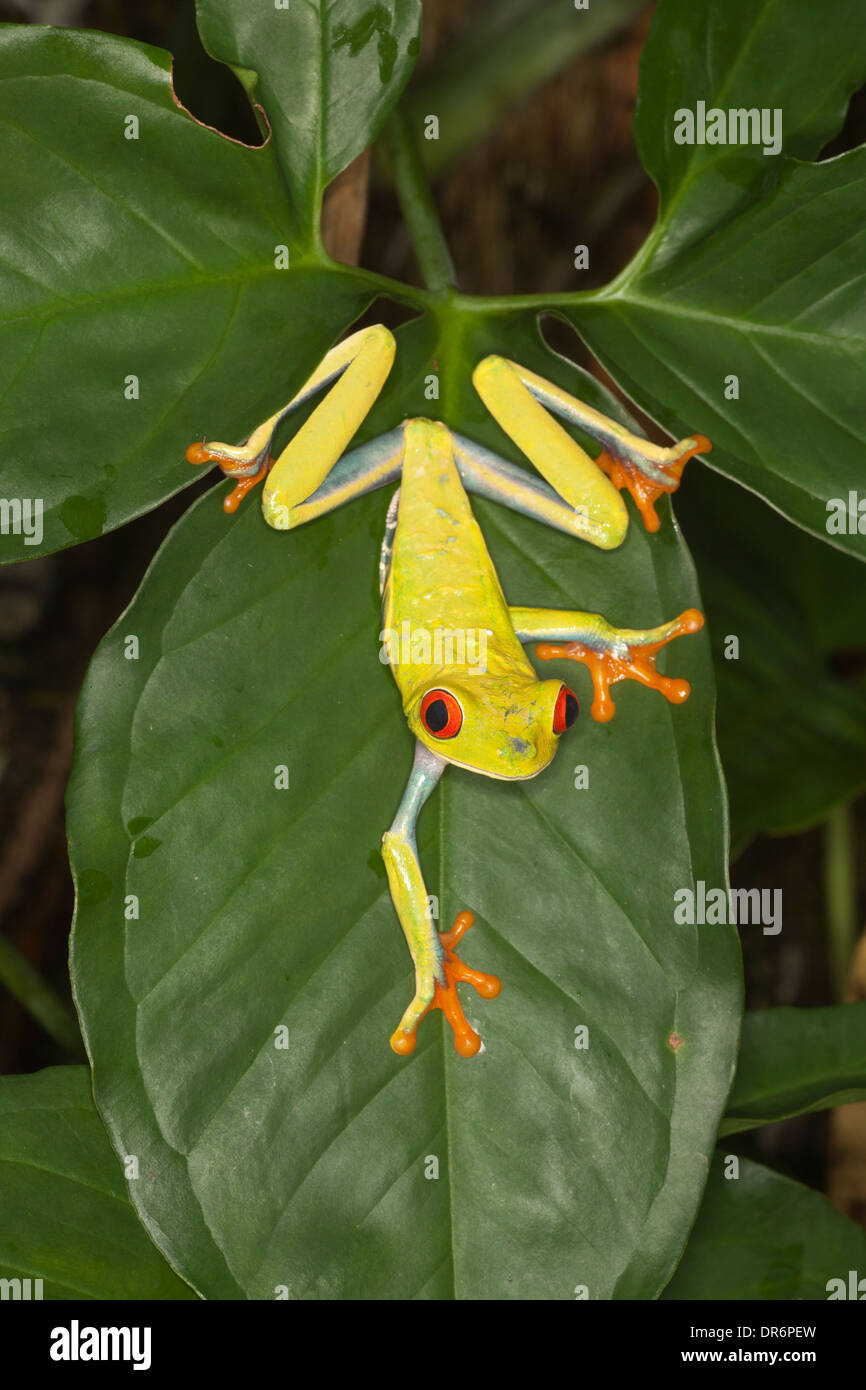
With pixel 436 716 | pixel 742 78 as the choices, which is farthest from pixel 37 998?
pixel 742 78

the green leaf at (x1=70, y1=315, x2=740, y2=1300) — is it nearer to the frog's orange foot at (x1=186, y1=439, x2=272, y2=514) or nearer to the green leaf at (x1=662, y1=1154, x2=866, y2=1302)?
the frog's orange foot at (x1=186, y1=439, x2=272, y2=514)

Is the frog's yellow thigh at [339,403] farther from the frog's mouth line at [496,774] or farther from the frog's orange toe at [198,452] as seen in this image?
the frog's mouth line at [496,774]

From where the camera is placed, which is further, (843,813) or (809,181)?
(843,813)

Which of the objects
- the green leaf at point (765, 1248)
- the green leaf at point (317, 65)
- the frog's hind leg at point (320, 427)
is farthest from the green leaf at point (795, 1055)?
the green leaf at point (317, 65)

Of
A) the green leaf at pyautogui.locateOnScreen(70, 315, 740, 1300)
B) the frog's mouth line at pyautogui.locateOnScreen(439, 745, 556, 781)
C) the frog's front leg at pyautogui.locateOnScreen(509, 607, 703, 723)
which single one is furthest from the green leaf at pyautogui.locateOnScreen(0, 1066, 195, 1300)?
the frog's front leg at pyautogui.locateOnScreen(509, 607, 703, 723)

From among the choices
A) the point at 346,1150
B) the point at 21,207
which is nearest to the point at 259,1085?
the point at 346,1150

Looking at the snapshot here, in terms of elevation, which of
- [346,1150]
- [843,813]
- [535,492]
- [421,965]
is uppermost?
[535,492]

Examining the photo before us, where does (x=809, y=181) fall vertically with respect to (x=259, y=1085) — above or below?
above

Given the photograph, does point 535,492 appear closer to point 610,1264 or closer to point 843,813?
point 610,1264
